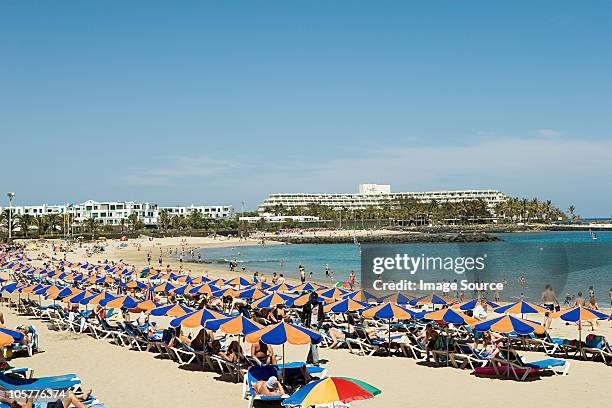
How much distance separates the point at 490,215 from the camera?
174250mm

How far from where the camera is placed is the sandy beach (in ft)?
32.8

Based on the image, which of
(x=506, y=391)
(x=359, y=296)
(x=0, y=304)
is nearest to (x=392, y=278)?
(x=359, y=296)

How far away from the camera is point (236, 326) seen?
36.2ft

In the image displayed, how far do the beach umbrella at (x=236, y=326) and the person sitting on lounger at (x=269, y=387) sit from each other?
1.24 meters

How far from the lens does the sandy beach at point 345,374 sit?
9.98 m

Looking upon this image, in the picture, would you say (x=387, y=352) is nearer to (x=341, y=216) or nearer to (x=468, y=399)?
(x=468, y=399)

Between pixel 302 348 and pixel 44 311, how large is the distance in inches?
363

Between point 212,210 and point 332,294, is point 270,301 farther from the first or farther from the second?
point 212,210

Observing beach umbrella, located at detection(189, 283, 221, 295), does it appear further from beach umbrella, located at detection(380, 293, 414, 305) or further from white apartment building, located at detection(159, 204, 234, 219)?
white apartment building, located at detection(159, 204, 234, 219)

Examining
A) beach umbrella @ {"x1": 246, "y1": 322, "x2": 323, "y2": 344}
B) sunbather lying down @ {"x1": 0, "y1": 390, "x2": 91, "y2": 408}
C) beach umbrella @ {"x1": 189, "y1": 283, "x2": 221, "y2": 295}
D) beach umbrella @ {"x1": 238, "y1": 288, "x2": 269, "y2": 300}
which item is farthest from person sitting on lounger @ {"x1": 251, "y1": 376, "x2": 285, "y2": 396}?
beach umbrella @ {"x1": 189, "y1": 283, "x2": 221, "y2": 295}

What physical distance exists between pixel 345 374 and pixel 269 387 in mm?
2884

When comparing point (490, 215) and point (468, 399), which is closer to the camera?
point (468, 399)

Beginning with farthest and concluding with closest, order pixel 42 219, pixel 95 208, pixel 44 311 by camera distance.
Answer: pixel 95 208 < pixel 42 219 < pixel 44 311

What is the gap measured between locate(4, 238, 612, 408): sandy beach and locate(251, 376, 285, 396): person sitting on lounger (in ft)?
1.47
